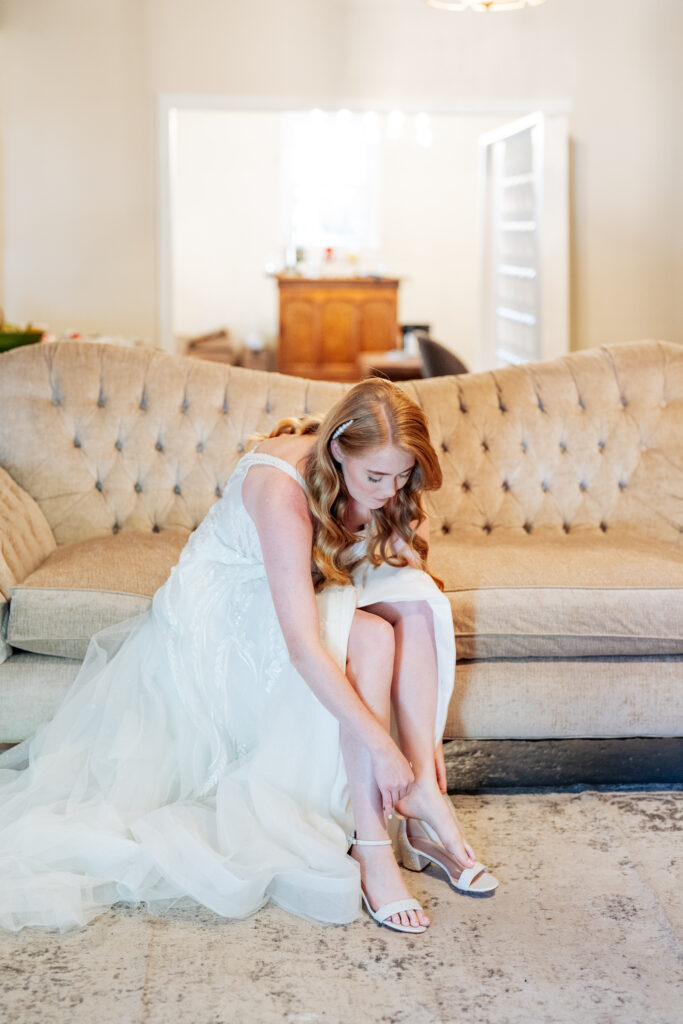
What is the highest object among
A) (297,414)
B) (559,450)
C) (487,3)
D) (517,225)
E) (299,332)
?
(487,3)

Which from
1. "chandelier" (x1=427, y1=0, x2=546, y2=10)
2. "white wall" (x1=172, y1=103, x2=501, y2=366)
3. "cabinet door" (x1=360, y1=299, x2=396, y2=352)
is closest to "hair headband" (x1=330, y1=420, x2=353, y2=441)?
"chandelier" (x1=427, y1=0, x2=546, y2=10)

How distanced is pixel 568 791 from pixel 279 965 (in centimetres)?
96

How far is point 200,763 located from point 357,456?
2.22 ft

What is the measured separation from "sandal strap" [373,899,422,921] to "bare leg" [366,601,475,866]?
150mm

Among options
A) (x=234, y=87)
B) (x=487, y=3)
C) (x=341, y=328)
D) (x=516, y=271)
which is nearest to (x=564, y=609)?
(x=487, y=3)

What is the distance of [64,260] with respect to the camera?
6031 millimetres

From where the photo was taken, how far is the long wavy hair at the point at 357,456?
1993mm

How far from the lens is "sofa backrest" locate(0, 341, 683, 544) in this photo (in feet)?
9.96

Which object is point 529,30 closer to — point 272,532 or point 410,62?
point 410,62

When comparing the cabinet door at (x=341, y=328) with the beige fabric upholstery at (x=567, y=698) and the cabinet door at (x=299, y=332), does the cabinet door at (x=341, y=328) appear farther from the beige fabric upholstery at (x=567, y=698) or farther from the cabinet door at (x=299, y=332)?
the beige fabric upholstery at (x=567, y=698)

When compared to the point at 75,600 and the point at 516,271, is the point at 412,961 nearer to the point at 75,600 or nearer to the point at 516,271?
the point at 75,600

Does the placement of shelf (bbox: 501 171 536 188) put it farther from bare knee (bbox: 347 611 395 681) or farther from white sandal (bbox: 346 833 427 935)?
white sandal (bbox: 346 833 427 935)

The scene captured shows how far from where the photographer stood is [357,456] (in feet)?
6.58

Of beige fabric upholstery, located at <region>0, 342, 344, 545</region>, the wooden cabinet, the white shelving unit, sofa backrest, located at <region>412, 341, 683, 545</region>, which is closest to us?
beige fabric upholstery, located at <region>0, 342, 344, 545</region>
